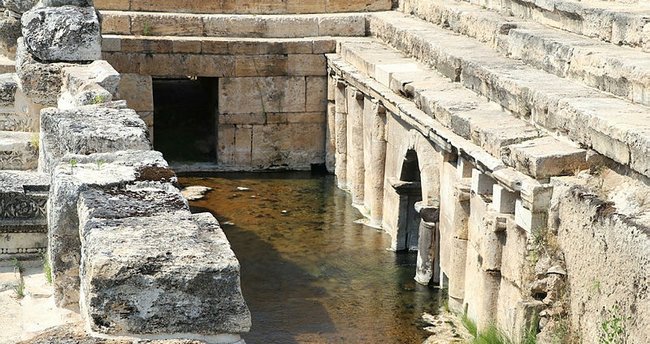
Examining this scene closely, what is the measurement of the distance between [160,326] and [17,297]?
7.28 feet

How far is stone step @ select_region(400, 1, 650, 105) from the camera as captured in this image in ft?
27.3

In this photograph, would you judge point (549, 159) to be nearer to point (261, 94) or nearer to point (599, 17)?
point (599, 17)

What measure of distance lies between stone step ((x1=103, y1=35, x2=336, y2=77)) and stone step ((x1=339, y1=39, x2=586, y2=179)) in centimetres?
170

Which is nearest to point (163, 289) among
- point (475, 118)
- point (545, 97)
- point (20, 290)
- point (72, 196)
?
point (72, 196)

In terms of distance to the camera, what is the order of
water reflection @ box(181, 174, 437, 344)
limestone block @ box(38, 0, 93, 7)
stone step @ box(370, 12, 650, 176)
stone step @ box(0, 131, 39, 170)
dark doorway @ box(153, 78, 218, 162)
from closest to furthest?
1. stone step @ box(370, 12, 650, 176)
2. stone step @ box(0, 131, 39, 170)
3. limestone block @ box(38, 0, 93, 7)
4. water reflection @ box(181, 174, 437, 344)
5. dark doorway @ box(153, 78, 218, 162)

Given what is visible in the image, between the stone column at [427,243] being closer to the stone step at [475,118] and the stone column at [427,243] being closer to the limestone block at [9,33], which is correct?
the stone step at [475,118]

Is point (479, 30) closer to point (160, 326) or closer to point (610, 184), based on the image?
point (610, 184)

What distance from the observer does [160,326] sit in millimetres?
4113

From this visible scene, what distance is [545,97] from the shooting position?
28.5 feet

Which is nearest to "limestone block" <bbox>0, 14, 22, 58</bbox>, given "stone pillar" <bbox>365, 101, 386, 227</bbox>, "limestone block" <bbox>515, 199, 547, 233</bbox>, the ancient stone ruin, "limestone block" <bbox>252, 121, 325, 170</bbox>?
the ancient stone ruin

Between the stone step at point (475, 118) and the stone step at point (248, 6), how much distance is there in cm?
210

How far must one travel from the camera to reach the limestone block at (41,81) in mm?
9076

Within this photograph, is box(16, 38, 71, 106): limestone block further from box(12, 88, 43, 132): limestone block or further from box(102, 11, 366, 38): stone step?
box(102, 11, 366, 38): stone step

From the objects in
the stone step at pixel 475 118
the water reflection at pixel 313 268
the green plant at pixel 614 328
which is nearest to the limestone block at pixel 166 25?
the water reflection at pixel 313 268
